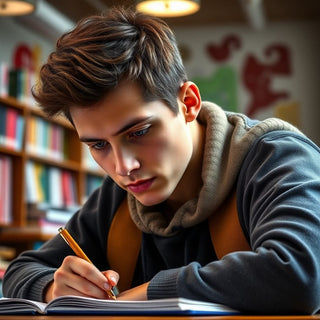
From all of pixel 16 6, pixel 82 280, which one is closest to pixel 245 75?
pixel 16 6

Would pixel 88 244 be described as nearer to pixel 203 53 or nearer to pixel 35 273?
pixel 35 273

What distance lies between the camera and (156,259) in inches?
68.6

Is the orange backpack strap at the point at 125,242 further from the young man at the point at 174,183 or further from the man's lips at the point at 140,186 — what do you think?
the man's lips at the point at 140,186

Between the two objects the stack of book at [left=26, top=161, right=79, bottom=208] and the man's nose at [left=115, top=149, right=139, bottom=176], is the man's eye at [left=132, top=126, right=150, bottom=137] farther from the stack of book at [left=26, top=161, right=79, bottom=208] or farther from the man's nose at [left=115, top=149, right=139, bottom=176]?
the stack of book at [left=26, top=161, right=79, bottom=208]

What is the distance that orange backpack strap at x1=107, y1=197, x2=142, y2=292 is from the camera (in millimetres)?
1755

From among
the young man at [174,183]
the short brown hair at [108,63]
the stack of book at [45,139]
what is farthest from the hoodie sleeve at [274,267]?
the stack of book at [45,139]

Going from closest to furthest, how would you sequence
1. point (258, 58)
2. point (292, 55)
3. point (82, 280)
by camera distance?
point (82, 280)
point (292, 55)
point (258, 58)

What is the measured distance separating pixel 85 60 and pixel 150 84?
5.5 inches

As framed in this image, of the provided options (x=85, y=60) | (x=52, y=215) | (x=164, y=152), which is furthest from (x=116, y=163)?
(x=52, y=215)

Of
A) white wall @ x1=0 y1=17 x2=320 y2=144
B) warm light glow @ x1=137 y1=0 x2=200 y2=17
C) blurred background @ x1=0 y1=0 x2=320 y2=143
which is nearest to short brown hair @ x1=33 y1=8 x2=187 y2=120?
warm light glow @ x1=137 y1=0 x2=200 y2=17

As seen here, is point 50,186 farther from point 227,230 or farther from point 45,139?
point 227,230

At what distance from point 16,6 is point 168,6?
0.97 metres

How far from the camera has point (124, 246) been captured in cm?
177

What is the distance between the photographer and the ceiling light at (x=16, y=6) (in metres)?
4.21
